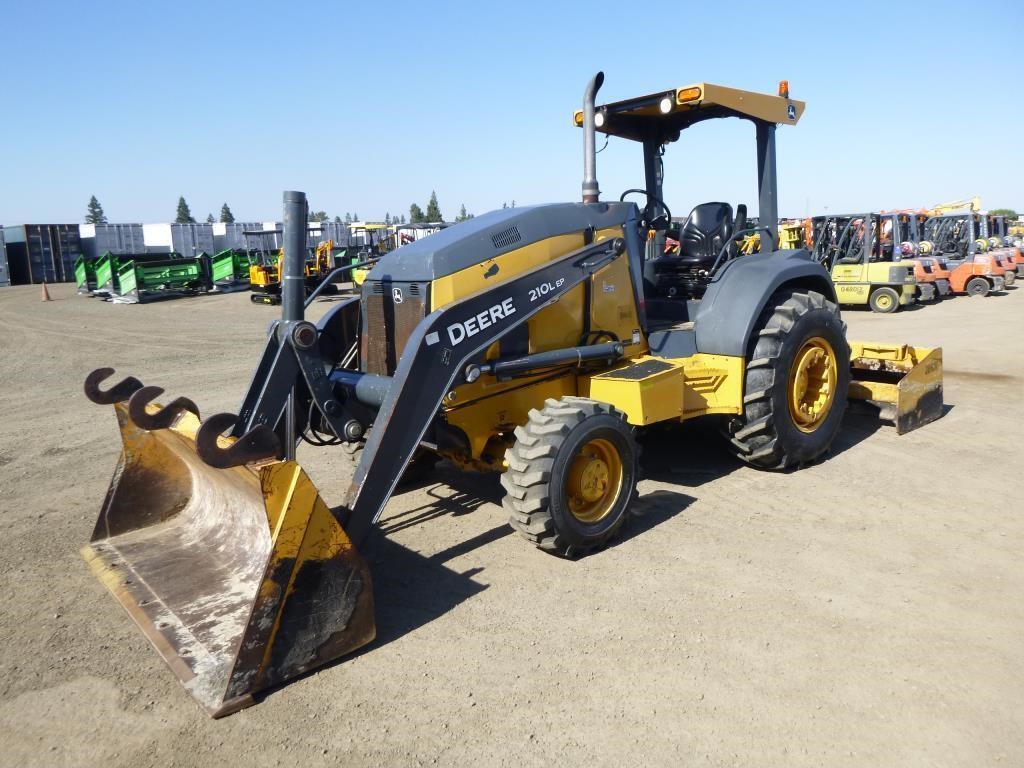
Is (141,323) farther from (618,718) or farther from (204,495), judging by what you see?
(618,718)

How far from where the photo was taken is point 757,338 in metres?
5.71

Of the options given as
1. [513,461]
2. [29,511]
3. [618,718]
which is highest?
[513,461]

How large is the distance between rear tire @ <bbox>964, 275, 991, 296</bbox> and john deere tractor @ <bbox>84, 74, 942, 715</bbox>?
17.7 m

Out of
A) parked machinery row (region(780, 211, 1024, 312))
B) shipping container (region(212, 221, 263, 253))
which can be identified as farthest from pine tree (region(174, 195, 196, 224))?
parked machinery row (region(780, 211, 1024, 312))

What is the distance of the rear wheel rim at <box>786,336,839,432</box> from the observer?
587cm

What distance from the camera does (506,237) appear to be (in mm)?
4859

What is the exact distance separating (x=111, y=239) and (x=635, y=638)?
42.7 metres

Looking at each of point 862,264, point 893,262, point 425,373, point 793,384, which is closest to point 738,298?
point 793,384

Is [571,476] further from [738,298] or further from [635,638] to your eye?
[738,298]

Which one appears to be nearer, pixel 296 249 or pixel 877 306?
pixel 296 249

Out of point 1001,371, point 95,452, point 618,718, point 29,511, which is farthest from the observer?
point 1001,371

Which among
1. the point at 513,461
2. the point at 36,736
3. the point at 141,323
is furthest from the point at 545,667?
the point at 141,323

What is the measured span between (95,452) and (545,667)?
5.30 meters

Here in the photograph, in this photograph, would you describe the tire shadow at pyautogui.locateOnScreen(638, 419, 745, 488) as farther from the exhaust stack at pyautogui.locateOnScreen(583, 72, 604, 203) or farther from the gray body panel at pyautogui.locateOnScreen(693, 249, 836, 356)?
the exhaust stack at pyautogui.locateOnScreen(583, 72, 604, 203)
